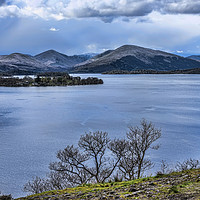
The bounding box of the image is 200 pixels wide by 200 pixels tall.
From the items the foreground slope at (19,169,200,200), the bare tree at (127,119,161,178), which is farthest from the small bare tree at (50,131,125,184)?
the foreground slope at (19,169,200,200)

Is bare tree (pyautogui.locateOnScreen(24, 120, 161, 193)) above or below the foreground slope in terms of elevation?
below

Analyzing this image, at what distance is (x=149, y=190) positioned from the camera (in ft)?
31.7

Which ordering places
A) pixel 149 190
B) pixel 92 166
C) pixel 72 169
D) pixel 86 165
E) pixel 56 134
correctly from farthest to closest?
pixel 56 134, pixel 86 165, pixel 92 166, pixel 72 169, pixel 149 190

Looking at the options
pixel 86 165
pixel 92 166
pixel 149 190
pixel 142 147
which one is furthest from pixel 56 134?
pixel 149 190

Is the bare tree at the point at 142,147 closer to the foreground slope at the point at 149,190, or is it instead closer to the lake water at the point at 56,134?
the lake water at the point at 56,134

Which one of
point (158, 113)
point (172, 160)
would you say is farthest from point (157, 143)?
point (158, 113)

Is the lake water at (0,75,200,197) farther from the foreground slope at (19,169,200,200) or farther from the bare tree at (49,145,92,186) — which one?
the foreground slope at (19,169,200,200)

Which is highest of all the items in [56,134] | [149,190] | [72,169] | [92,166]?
[149,190]

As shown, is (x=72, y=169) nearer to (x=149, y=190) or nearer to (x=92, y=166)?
(x=92, y=166)

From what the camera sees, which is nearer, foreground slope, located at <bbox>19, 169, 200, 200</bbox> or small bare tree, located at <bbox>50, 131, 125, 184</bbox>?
foreground slope, located at <bbox>19, 169, 200, 200</bbox>

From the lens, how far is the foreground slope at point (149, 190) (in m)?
8.97

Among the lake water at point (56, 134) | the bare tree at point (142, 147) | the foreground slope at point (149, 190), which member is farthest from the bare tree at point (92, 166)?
the foreground slope at point (149, 190)

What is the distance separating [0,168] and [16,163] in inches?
51.5

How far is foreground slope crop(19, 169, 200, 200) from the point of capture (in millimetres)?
8969
